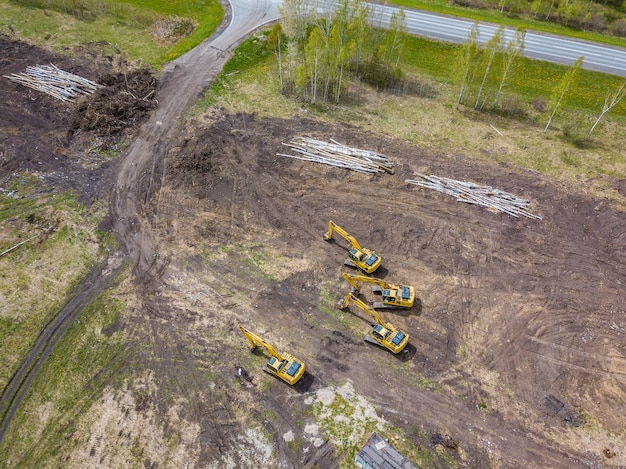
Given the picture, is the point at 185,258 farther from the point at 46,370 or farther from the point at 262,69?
the point at 262,69

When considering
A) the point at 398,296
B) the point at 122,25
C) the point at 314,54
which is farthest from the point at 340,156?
the point at 122,25

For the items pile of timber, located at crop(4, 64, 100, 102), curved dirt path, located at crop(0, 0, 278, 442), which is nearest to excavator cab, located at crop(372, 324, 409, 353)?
curved dirt path, located at crop(0, 0, 278, 442)

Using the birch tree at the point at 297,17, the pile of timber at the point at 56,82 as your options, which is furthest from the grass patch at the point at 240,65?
the pile of timber at the point at 56,82

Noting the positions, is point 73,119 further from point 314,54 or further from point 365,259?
point 365,259

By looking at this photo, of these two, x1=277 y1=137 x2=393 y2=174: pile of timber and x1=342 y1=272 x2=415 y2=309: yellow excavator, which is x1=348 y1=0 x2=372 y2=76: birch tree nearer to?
x1=277 y1=137 x2=393 y2=174: pile of timber

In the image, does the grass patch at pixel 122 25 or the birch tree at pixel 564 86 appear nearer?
the birch tree at pixel 564 86

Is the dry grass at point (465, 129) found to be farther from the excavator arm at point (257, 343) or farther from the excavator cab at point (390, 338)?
the excavator arm at point (257, 343)
